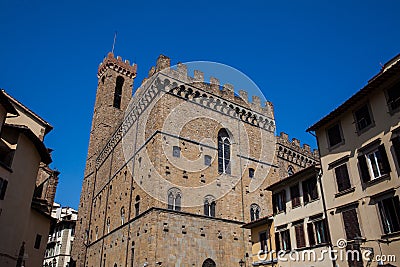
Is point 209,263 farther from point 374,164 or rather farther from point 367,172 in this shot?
point 374,164

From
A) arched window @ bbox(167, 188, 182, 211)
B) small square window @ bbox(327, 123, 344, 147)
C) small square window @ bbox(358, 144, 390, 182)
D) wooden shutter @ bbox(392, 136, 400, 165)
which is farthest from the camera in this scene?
arched window @ bbox(167, 188, 182, 211)

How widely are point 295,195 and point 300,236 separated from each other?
2087 millimetres

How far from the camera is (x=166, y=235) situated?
20516 mm

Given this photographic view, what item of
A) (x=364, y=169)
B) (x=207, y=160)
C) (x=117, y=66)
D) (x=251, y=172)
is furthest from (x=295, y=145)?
(x=117, y=66)

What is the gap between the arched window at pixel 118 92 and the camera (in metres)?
40.7

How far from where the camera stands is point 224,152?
87.0ft

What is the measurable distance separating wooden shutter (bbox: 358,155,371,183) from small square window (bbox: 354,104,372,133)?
4.12 ft

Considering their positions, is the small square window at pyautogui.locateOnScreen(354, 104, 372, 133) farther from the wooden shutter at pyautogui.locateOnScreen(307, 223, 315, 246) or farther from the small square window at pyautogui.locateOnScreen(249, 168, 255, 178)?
the small square window at pyautogui.locateOnScreen(249, 168, 255, 178)

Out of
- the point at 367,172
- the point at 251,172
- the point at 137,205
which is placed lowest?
the point at 367,172

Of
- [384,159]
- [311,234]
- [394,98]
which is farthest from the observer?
[311,234]

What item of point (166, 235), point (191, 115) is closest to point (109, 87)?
point (191, 115)

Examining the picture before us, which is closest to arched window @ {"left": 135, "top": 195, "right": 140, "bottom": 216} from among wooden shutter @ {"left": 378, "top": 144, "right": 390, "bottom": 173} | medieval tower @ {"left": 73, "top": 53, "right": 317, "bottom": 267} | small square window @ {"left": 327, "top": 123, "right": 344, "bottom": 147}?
medieval tower @ {"left": 73, "top": 53, "right": 317, "bottom": 267}

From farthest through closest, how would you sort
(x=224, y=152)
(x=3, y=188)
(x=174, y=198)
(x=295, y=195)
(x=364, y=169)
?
(x=224, y=152)
(x=174, y=198)
(x=295, y=195)
(x=3, y=188)
(x=364, y=169)

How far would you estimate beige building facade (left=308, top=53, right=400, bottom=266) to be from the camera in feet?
41.6
